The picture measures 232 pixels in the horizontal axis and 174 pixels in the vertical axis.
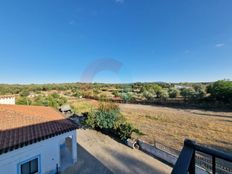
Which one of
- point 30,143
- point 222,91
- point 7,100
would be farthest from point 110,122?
point 222,91

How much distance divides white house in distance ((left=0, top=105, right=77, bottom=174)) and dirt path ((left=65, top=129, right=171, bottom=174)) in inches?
38.2

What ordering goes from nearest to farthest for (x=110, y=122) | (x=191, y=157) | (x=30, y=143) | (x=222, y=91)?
(x=191, y=157), (x=30, y=143), (x=110, y=122), (x=222, y=91)

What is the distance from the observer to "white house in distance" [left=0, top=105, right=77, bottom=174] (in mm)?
6473

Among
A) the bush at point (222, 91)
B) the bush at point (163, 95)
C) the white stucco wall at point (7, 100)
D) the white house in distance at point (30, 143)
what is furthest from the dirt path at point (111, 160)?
the bush at point (163, 95)

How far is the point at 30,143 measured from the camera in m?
6.92

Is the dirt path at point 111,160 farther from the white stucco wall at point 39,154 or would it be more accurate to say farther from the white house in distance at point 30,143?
the white stucco wall at point 39,154

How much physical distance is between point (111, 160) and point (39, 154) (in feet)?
14.4

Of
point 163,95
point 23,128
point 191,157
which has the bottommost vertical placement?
point 23,128

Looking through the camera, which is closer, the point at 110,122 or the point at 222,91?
the point at 110,122

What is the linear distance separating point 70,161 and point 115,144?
4.20 meters

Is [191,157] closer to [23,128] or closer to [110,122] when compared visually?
[23,128]

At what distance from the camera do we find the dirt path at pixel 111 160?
9119 mm

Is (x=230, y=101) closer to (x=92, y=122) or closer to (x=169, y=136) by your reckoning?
(x=169, y=136)

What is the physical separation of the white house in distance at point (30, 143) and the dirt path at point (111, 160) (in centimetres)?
97
